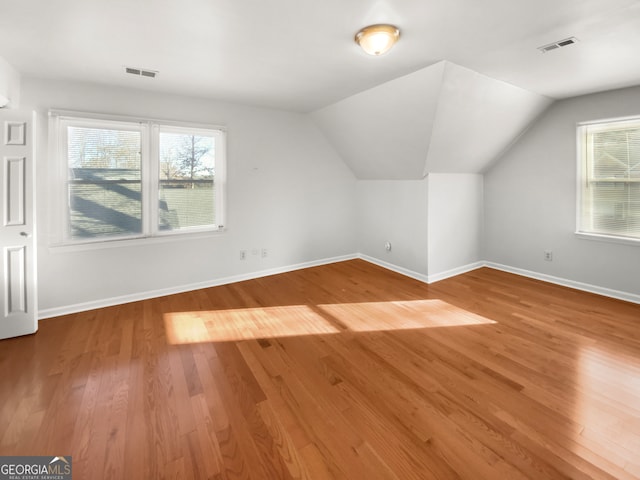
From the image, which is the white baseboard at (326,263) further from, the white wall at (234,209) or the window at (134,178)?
the window at (134,178)

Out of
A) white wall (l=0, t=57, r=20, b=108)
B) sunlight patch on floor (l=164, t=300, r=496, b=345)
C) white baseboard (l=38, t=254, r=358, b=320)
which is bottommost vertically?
sunlight patch on floor (l=164, t=300, r=496, b=345)

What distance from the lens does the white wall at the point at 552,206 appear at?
11.9ft

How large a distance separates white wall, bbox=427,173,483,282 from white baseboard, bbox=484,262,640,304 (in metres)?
0.41

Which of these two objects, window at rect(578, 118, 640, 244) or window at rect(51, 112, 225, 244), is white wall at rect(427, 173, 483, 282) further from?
window at rect(51, 112, 225, 244)

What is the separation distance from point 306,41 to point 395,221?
3008 mm

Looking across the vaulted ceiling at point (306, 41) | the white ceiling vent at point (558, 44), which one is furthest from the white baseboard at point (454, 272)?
the white ceiling vent at point (558, 44)

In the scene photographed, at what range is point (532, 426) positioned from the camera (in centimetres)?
177

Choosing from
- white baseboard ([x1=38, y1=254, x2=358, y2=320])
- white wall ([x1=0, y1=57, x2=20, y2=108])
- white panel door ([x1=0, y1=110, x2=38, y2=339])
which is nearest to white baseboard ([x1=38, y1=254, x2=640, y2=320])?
white baseboard ([x1=38, y1=254, x2=358, y2=320])

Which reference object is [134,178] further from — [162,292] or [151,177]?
[162,292]

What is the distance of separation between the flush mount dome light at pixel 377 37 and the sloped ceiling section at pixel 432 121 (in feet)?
2.56

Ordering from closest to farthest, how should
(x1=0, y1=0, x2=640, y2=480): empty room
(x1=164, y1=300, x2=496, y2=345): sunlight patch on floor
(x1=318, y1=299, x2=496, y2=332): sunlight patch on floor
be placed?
(x1=0, y1=0, x2=640, y2=480): empty room
(x1=164, y1=300, x2=496, y2=345): sunlight patch on floor
(x1=318, y1=299, x2=496, y2=332): sunlight patch on floor

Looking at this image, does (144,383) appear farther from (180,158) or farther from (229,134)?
(229,134)

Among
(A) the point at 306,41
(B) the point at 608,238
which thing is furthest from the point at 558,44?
(B) the point at 608,238

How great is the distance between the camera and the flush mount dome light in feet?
7.23
